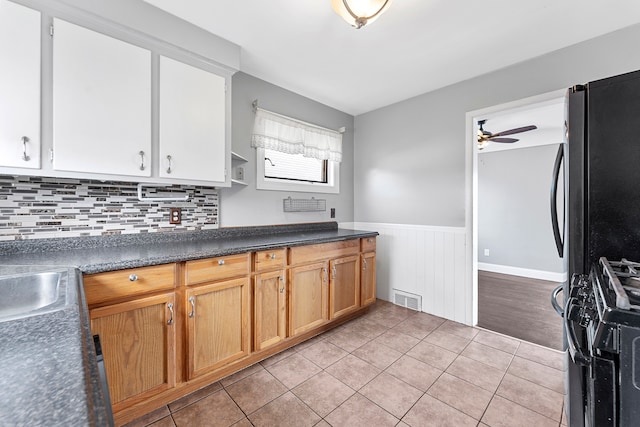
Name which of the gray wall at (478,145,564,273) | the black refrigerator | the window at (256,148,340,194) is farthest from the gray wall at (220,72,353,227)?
the gray wall at (478,145,564,273)

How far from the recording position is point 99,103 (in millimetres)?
1554

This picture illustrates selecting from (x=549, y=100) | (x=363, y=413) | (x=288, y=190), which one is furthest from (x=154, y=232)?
(x=549, y=100)

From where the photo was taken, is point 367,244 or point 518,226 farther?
point 518,226

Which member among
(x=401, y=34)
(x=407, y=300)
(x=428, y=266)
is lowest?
(x=407, y=300)

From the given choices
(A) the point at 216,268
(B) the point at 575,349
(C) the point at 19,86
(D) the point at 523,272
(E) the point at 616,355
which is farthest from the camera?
(D) the point at 523,272

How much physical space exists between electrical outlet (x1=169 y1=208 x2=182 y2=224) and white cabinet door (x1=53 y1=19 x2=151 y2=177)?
41cm

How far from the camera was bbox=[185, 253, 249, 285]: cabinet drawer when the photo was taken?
5.21ft

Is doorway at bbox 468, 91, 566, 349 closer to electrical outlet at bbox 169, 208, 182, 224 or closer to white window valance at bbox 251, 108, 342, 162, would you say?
white window valance at bbox 251, 108, 342, 162

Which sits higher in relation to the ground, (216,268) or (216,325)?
(216,268)

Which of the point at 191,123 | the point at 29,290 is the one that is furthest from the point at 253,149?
the point at 29,290

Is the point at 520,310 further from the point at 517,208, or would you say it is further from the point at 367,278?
the point at 517,208

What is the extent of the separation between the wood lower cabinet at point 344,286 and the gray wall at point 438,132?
943mm

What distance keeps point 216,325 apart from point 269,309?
0.41 m

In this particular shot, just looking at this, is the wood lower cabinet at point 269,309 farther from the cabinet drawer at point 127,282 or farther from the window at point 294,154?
the window at point 294,154
